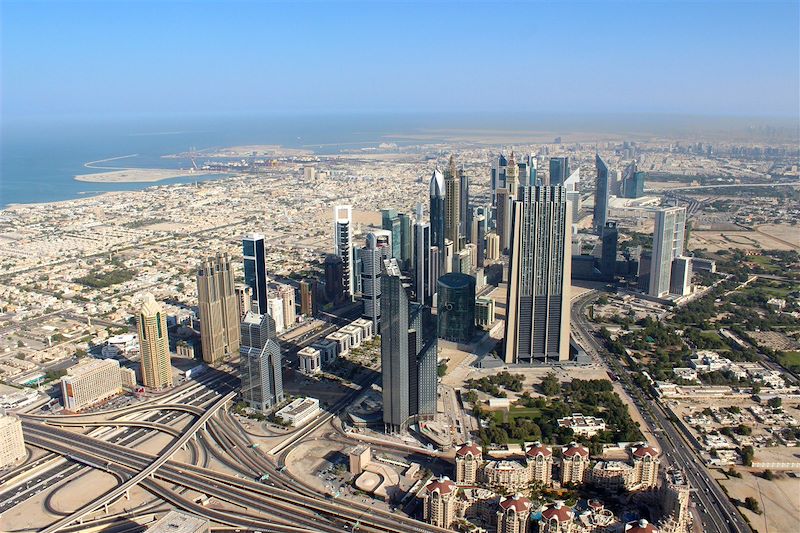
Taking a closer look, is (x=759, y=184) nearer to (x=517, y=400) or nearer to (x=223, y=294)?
(x=517, y=400)

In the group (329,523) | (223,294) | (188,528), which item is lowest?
(329,523)

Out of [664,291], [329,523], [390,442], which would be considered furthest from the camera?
[664,291]

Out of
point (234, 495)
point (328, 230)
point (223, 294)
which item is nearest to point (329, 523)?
point (234, 495)

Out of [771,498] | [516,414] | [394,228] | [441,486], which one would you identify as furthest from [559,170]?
[441,486]

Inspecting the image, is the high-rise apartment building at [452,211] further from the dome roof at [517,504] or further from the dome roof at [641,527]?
the dome roof at [641,527]

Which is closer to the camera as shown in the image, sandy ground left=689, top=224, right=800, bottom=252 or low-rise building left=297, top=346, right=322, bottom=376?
low-rise building left=297, top=346, right=322, bottom=376

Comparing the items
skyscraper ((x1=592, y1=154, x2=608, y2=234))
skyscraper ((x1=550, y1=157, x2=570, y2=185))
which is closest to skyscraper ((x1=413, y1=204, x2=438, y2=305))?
skyscraper ((x1=592, y1=154, x2=608, y2=234))

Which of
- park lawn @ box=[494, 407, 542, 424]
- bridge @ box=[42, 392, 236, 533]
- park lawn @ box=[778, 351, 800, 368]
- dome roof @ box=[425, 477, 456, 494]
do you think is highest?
dome roof @ box=[425, 477, 456, 494]

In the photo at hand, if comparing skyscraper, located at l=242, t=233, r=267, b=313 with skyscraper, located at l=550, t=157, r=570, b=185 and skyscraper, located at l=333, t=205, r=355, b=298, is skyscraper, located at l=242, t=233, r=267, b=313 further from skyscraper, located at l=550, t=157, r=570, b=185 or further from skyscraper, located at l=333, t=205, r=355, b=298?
skyscraper, located at l=550, t=157, r=570, b=185

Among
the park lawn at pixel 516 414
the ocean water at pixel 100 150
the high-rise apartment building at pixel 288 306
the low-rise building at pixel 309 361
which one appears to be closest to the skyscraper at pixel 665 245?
the park lawn at pixel 516 414
